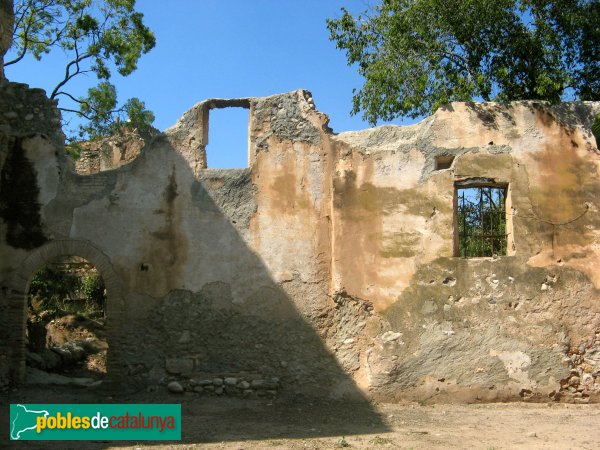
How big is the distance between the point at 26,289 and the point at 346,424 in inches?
185

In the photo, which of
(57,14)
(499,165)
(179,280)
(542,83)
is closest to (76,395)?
(179,280)

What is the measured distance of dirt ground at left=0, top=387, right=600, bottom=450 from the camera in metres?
5.75

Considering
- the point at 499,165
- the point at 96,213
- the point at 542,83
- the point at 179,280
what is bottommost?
the point at 179,280

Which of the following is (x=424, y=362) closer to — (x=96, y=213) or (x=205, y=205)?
(x=205, y=205)

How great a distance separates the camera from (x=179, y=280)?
27.1ft

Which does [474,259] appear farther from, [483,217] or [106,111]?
[106,111]

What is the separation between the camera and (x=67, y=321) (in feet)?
46.2

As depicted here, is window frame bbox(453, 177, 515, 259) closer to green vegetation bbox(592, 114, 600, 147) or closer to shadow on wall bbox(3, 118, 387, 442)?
green vegetation bbox(592, 114, 600, 147)

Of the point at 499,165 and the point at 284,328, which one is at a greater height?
the point at 499,165

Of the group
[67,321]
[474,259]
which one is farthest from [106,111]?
[474,259]

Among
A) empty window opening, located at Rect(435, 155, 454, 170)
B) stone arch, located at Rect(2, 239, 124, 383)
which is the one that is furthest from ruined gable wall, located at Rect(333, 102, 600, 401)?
stone arch, located at Rect(2, 239, 124, 383)

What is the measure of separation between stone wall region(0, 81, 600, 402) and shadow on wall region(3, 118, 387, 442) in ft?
0.08

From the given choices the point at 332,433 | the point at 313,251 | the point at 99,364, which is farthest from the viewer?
the point at 99,364

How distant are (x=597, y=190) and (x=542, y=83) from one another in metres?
3.52
